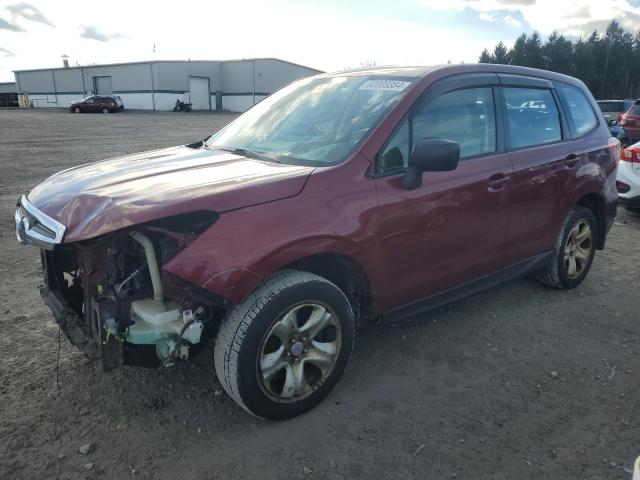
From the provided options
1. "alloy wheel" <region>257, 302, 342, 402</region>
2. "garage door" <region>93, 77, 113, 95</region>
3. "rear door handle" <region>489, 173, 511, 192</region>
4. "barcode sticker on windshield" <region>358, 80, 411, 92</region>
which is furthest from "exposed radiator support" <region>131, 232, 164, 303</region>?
"garage door" <region>93, 77, 113, 95</region>

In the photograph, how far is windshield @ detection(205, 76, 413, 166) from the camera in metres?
3.19

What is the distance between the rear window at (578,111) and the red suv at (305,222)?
38cm

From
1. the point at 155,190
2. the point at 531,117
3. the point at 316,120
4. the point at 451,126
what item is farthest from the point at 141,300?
the point at 531,117

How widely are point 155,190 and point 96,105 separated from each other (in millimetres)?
47561

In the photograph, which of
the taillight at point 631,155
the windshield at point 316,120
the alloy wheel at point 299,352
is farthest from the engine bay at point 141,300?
the taillight at point 631,155

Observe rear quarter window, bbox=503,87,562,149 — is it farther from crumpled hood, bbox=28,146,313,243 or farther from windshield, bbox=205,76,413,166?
crumpled hood, bbox=28,146,313,243

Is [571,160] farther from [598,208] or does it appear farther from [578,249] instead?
[578,249]

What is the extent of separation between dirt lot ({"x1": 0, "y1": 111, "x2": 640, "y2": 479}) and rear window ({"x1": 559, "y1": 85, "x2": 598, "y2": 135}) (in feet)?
5.47

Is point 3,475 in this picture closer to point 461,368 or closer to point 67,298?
point 67,298

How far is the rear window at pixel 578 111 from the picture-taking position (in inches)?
182

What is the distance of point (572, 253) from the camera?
4.75 m

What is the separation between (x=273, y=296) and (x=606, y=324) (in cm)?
301

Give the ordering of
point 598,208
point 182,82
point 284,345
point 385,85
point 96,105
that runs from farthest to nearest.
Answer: point 182,82 → point 96,105 → point 598,208 → point 385,85 → point 284,345

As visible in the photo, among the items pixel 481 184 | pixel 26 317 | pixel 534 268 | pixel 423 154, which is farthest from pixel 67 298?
pixel 534 268
